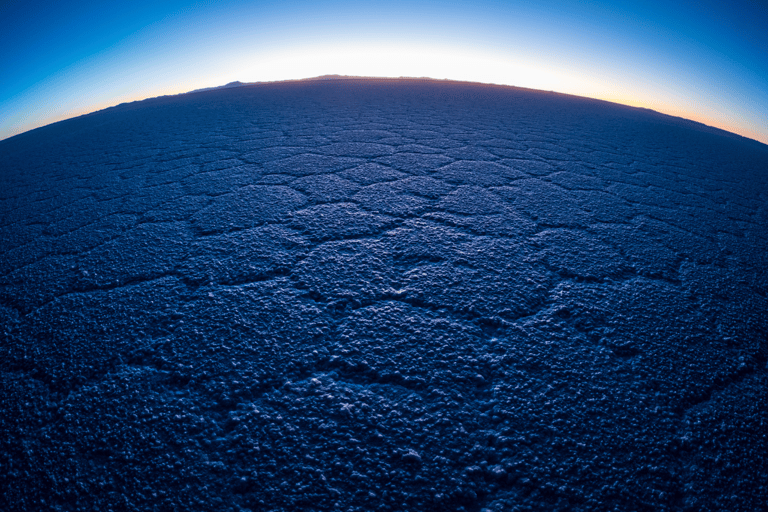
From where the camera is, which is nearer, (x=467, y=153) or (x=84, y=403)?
(x=84, y=403)

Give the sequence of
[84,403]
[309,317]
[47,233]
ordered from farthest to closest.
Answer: [47,233] < [309,317] < [84,403]

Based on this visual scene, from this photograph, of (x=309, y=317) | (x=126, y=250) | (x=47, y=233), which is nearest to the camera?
(x=309, y=317)

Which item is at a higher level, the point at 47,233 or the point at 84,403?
the point at 47,233

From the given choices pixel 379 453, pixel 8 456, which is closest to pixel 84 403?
pixel 8 456

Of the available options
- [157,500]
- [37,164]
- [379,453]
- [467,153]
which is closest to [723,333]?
[379,453]

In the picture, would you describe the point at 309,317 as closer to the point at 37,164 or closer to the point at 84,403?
the point at 84,403

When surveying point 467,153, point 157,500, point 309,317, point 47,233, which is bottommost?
point 157,500
